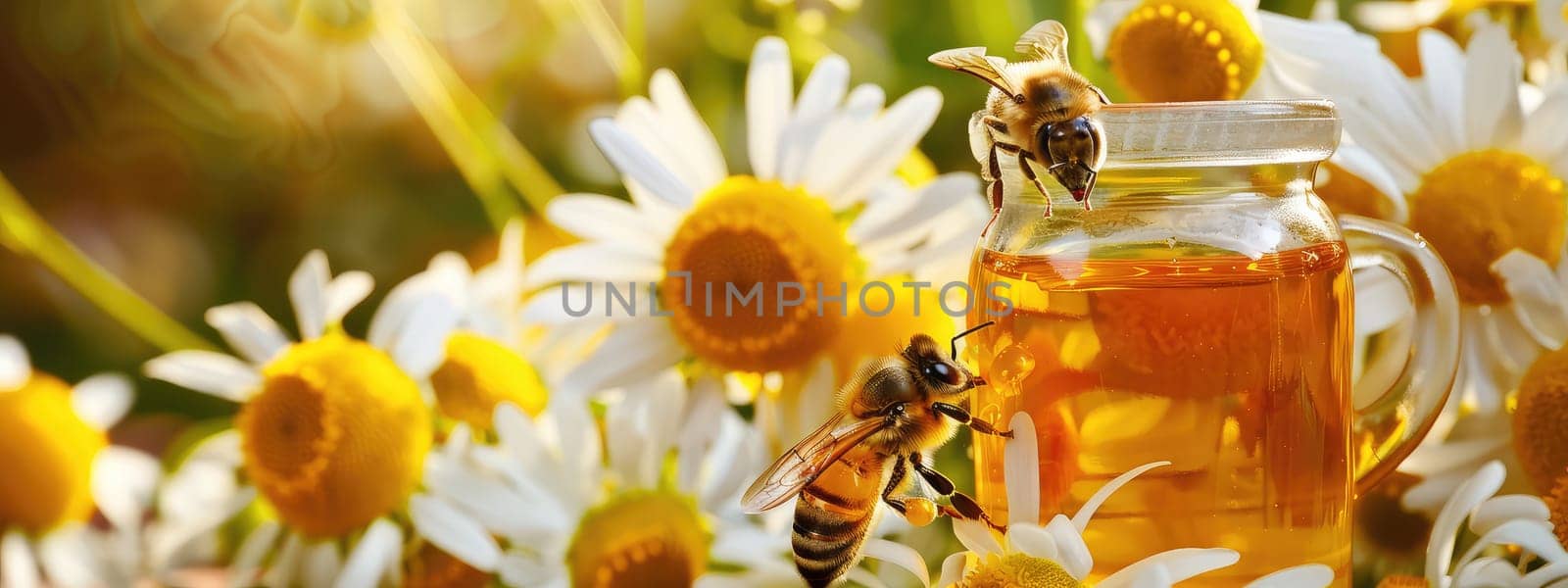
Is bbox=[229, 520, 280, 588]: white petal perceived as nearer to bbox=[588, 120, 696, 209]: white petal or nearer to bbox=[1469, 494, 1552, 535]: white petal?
bbox=[588, 120, 696, 209]: white petal

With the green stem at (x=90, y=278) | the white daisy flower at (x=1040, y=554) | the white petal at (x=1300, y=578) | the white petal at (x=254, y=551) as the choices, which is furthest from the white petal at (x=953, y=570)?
the green stem at (x=90, y=278)

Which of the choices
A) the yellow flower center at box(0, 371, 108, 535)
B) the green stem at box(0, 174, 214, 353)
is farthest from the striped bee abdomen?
the yellow flower center at box(0, 371, 108, 535)

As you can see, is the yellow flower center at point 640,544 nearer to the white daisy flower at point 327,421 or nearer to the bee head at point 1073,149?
the white daisy flower at point 327,421

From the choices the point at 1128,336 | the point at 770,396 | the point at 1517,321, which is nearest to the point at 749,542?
the point at 770,396

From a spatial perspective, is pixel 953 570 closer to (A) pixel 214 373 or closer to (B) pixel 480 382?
(B) pixel 480 382

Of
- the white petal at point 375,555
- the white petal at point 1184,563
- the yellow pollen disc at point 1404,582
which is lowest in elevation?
the white petal at point 375,555

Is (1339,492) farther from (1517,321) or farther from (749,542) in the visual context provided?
(749,542)
